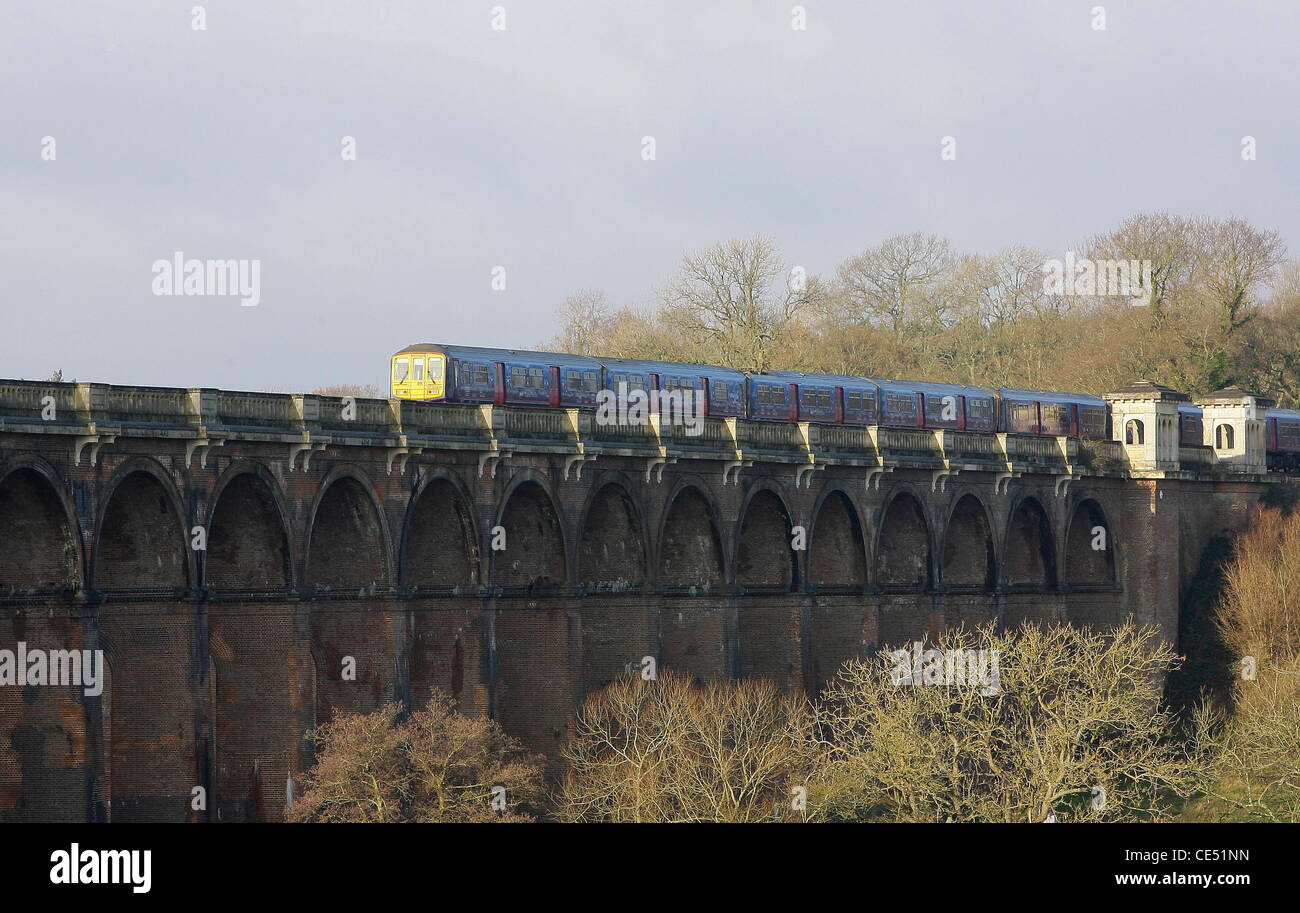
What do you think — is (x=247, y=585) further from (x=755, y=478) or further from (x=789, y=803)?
(x=755, y=478)

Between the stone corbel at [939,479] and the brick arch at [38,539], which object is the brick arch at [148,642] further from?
the stone corbel at [939,479]

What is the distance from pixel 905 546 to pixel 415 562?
24.7 meters

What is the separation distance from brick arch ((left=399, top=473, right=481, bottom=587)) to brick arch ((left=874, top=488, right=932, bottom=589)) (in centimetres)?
2213

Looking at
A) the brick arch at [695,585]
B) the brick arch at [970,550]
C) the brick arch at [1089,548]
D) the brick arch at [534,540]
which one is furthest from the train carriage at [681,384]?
the brick arch at [1089,548]

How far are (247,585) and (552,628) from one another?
35.2 feet

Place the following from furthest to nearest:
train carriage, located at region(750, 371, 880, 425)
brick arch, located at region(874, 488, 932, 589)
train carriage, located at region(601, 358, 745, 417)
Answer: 1. brick arch, located at region(874, 488, 932, 589)
2. train carriage, located at region(750, 371, 880, 425)
3. train carriage, located at region(601, 358, 745, 417)

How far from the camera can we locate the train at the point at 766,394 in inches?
2115

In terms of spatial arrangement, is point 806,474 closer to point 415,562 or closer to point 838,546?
point 838,546

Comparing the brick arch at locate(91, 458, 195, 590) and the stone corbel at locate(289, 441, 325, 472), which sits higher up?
the stone corbel at locate(289, 441, 325, 472)

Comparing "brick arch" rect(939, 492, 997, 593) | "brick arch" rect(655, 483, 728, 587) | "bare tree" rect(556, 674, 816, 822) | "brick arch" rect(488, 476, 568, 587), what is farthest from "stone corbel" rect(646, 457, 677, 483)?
"brick arch" rect(939, 492, 997, 593)

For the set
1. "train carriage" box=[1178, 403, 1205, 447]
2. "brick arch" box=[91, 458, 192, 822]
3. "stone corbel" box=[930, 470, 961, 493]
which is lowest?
"brick arch" box=[91, 458, 192, 822]

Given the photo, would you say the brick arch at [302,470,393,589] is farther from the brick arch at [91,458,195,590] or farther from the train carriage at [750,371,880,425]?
the train carriage at [750,371,880,425]

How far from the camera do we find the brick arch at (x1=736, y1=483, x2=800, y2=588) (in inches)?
2437
